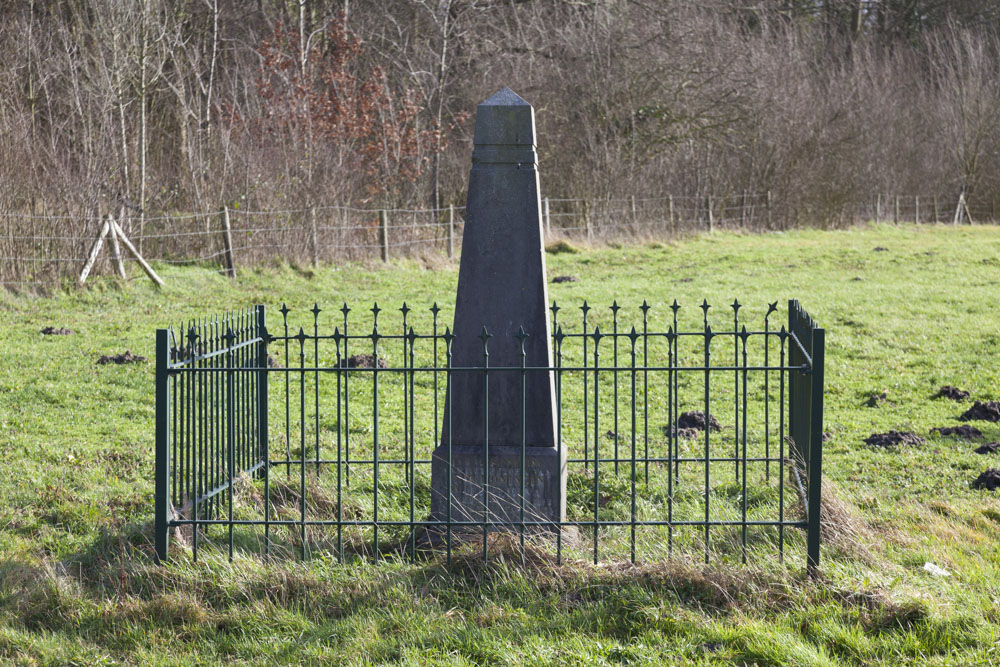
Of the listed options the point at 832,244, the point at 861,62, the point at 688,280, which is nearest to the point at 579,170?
the point at 832,244

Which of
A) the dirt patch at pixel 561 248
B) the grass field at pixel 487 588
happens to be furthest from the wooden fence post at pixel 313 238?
the grass field at pixel 487 588

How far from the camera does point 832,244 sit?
86.5 feet

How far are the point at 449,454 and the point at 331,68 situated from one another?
876 inches

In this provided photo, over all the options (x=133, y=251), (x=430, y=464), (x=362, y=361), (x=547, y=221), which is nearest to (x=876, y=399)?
(x=430, y=464)

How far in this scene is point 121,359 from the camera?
1081 cm

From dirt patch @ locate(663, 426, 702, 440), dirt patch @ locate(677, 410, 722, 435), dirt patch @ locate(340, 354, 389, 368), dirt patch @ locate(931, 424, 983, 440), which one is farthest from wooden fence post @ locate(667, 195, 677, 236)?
dirt patch @ locate(663, 426, 702, 440)

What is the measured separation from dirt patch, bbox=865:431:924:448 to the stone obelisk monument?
3.44 meters

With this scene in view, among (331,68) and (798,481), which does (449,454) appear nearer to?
(798,481)

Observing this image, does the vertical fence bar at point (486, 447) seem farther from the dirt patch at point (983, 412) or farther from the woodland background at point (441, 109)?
the woodland background at point (441, 109)

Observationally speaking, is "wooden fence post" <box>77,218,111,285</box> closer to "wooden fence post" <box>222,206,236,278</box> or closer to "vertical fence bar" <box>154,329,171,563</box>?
"wooden fence post" <box>222,206,236,278</box>

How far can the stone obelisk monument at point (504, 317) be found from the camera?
537 cm

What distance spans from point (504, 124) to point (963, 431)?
4920 millimetres

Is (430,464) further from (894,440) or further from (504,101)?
(894,440)

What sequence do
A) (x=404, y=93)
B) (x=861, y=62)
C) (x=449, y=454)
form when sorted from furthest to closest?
(x=861, y=62), (x=404, y=93), (x=449, y=454)
